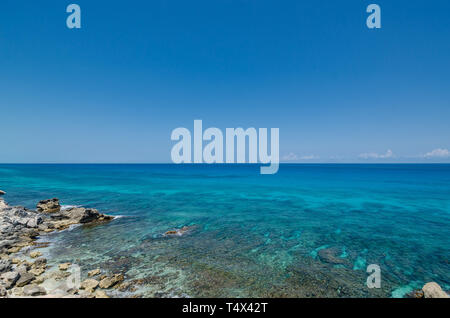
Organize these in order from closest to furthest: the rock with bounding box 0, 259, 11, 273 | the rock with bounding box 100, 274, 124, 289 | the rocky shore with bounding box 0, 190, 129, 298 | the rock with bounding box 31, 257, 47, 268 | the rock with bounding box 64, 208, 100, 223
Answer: the rocky shore with bounding box 0, 190, 129, 298 < the rock with bounding box 100, 274, 124, 289 < the rock with bounding box 0, 259, 11, 273 < the rock with bounding box 31, 257, 47, 268 < the rock with bounding box 64, 208, 100, 223

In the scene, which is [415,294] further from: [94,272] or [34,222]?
[34,222]

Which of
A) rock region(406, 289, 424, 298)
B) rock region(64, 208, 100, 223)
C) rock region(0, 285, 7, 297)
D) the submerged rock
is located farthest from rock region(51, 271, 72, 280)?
rock region(406, 289, 424, 298)

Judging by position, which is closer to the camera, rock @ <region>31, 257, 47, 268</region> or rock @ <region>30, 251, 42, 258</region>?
rock @ <region>31, 257, 47, 268</region>

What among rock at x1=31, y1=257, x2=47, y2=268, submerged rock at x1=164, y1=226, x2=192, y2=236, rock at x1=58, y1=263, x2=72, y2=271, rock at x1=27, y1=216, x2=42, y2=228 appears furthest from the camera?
rock at x1=27, y1=216, x2=42, y2=228

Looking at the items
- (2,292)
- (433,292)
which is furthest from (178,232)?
(433,292)

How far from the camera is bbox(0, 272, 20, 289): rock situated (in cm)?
993

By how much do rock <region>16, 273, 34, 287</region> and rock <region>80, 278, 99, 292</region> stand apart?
3016mm

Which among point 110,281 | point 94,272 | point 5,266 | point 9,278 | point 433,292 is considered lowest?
point 94,272

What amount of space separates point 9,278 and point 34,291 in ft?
7.16

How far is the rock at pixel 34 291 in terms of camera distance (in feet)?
30.9

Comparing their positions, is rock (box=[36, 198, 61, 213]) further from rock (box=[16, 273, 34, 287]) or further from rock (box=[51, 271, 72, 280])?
rock (box=[51, 271, 72, 280])

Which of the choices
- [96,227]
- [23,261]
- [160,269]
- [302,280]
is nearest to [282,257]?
[302,280]

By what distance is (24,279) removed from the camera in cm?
1055

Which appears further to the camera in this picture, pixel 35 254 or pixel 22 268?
pixel 35 254
